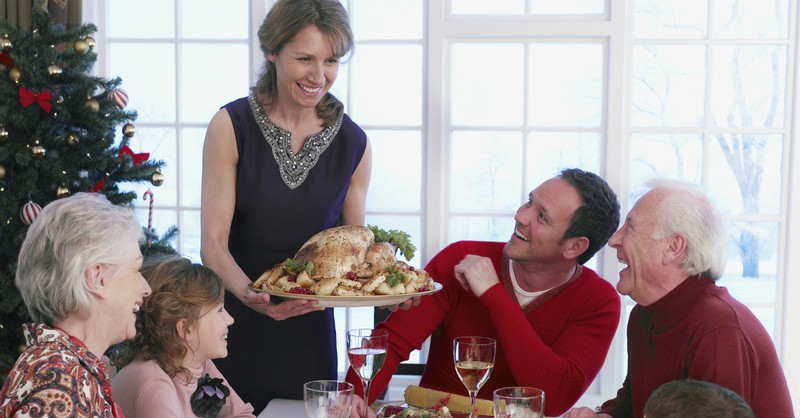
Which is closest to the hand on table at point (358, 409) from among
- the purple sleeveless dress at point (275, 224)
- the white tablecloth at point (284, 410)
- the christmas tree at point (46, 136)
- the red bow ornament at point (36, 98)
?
the white tablecloth at point (284, 410)

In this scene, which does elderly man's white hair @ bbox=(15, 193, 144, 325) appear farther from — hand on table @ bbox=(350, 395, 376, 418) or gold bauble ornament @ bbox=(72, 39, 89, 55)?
gold bauble ornament @ bbox=(72, 39, 89, 55)

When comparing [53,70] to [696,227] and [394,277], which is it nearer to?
[394,277]

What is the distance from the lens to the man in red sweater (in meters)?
2.18

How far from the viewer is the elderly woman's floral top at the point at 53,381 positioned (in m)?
1.38

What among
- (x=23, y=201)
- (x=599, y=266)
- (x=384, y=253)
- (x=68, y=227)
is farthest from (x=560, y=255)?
(x=23, y=201)

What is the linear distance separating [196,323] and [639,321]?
41.7 inches

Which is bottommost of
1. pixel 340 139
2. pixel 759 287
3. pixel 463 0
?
pixel 759 287

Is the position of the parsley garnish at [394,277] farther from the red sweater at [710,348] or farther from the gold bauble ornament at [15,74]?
the gold bauble ornament at [15,74]

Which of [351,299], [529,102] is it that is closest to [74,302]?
[351,299]

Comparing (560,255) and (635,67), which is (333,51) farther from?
(635,67)

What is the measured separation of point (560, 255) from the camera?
2359 mm

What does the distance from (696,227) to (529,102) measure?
7.05 ft

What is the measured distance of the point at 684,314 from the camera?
1854 millimetres

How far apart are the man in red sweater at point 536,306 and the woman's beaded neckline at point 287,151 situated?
49 centimetres
